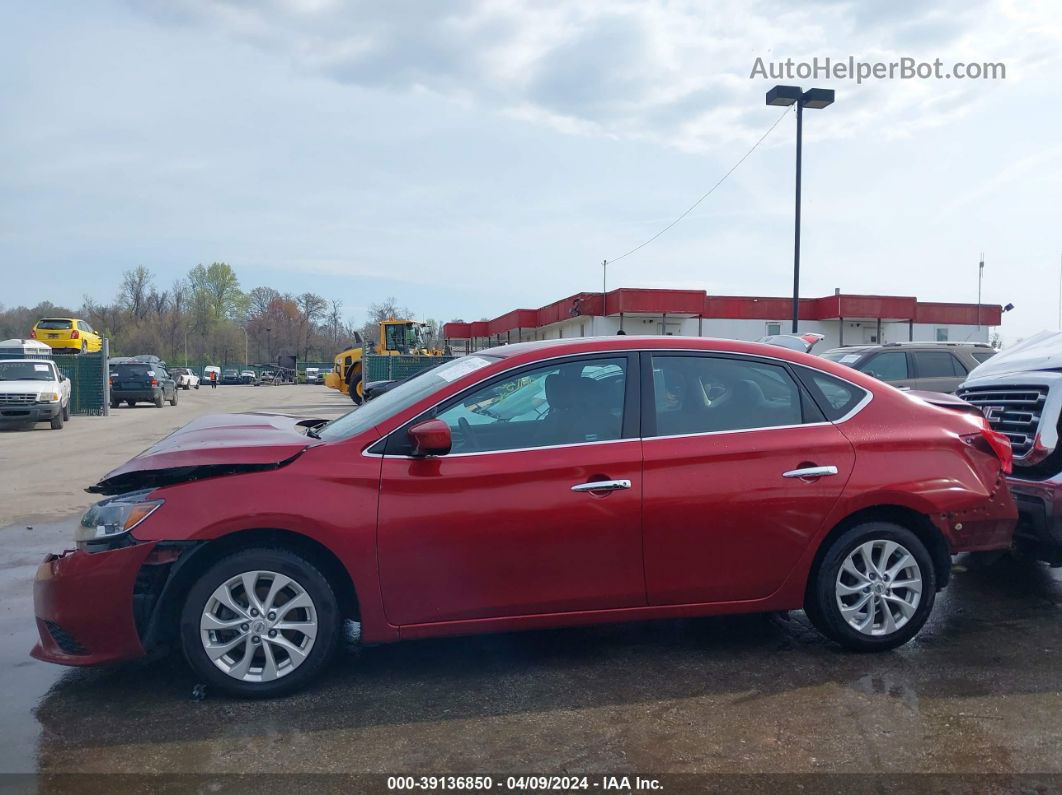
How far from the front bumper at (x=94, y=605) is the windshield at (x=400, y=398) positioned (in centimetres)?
112

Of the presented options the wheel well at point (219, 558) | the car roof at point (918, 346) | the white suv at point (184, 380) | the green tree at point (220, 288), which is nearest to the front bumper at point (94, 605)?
the wheel well at point (219, 558)

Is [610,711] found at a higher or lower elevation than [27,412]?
lower

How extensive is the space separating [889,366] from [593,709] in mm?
9359

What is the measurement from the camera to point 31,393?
779 inches

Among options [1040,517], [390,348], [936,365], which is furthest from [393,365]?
[1040,517]

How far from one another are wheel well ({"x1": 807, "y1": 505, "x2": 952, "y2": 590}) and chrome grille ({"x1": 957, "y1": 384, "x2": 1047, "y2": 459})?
4.19 ft

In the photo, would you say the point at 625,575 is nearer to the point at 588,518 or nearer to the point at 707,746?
the point at 588,518

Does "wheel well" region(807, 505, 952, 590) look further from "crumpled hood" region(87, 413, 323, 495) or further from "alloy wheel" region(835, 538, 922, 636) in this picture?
"crumpled hood" region(87, 413, 323, 495)

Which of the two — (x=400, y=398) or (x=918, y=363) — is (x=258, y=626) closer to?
(x=400, y=398)

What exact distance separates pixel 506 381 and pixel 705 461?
110 centimetres

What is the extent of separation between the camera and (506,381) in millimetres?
4512

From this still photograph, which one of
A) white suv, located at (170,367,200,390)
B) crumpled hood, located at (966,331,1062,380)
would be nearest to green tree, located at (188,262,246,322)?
white suv, located at (170,367,200,390)

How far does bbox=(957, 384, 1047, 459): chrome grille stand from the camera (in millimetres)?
5879

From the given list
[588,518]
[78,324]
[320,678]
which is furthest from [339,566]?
[78,324]
